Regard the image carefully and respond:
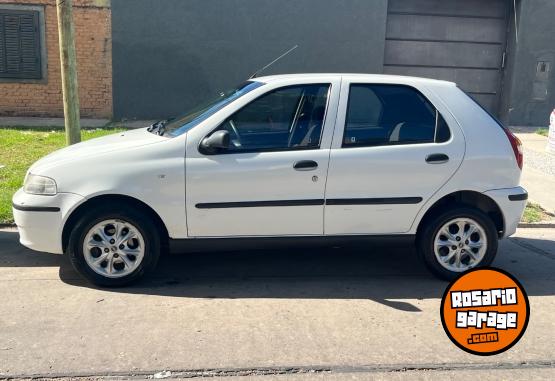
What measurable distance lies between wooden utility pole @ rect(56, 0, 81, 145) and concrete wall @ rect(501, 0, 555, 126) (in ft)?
37.4

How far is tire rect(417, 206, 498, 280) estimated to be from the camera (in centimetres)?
489

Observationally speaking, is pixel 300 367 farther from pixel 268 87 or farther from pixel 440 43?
pixel 440 43

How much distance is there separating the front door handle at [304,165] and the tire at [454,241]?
1.16 metres

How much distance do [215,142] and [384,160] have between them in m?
1.40

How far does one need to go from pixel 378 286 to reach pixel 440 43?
1117 centimetres

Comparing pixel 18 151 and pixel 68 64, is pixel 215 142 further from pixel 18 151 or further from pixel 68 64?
pixel 18 151

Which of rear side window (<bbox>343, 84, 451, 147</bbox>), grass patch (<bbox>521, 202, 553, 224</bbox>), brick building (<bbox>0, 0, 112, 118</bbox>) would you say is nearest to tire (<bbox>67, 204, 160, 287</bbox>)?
rear side window (<bbox>343, 84, 451, 147</bbox>)

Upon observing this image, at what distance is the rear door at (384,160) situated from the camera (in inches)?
186

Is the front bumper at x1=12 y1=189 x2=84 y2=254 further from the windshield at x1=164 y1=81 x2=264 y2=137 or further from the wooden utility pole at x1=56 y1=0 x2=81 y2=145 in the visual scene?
the wooden utility pole at x1=56 y1=0 x2=81 y2=145

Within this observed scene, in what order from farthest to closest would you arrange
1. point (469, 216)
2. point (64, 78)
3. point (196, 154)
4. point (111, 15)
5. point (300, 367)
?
point (111, 15)
point (64, 78)
point (469, 216)
point (196, 154)
point (300, 367)

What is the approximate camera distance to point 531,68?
14.6 metres

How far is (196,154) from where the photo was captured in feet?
15.0

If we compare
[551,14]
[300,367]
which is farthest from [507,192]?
[551,14]

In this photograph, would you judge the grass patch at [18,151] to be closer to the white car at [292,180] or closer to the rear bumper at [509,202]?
the white car at [292,180]
